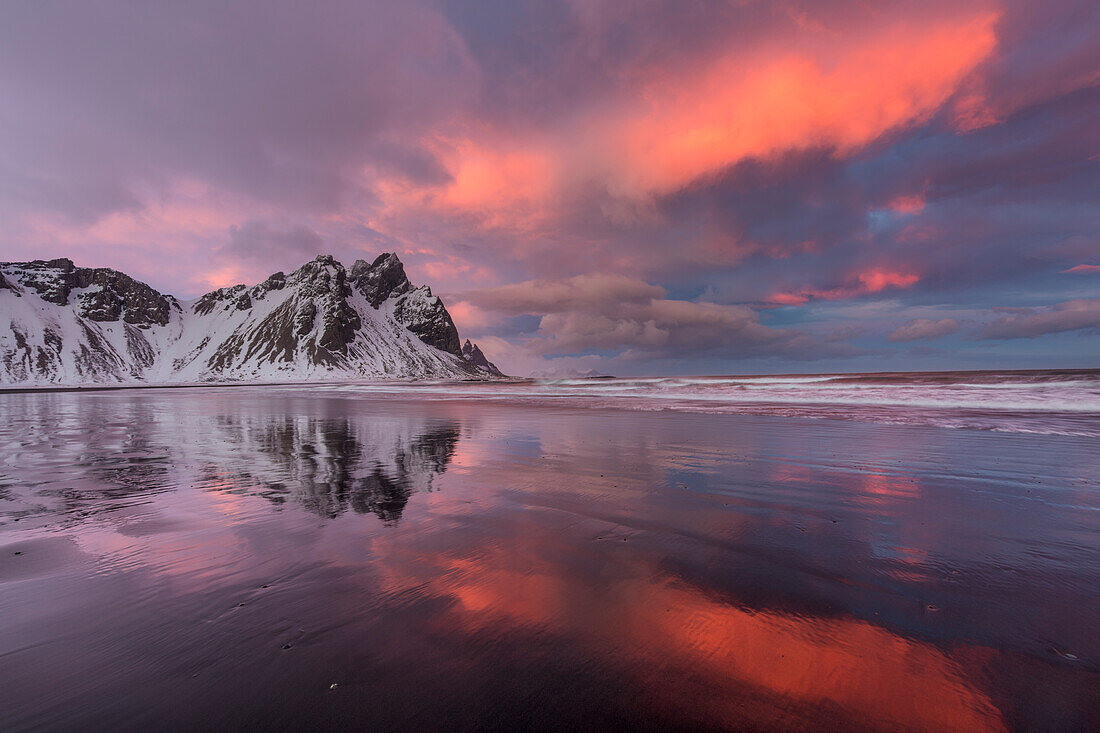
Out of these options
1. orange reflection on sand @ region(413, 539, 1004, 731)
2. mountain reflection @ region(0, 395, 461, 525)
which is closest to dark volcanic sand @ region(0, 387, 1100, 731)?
orange reflection on sand @ region(413, 539, 1004, 731)

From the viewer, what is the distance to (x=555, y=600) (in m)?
4.18

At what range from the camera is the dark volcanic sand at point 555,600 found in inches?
109

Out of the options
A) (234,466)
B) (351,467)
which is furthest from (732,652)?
(234,466)

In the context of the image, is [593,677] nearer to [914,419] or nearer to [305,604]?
[305,604]

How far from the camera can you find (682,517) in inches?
260

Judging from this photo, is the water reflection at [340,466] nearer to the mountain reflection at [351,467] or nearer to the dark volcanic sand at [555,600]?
the mountain reflection at [351,467]

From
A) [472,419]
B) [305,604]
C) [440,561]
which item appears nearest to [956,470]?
[440,561]

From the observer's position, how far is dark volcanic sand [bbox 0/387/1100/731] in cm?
277

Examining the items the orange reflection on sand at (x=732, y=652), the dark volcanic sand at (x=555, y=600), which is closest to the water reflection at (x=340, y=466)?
the dark volcanic sand at (x=555, y=600)

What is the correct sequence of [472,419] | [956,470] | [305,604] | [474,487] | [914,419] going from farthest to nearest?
[472,419], [914,419], [956,470], [474,487], [305,604]

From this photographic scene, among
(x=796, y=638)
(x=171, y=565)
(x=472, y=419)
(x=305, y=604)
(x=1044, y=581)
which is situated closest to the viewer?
(x=796, y=638)

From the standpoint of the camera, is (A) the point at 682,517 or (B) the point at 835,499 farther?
(B) the point at 835,499

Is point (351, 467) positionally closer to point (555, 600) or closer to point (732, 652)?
point (555, 600)

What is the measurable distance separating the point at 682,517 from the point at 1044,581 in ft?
12.2
